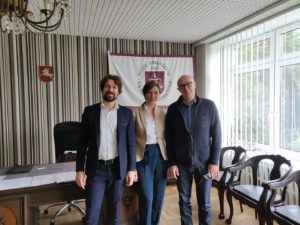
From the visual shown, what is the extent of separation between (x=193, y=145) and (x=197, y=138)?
65 millimetres

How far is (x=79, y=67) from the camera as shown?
391cm

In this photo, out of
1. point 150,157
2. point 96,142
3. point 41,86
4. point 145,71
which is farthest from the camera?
point 145,71

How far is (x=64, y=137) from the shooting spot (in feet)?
10.1

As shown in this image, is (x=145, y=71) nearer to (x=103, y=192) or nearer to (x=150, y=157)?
(x=150, y=157)

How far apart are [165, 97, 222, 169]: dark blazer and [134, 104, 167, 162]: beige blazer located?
5 centimetres

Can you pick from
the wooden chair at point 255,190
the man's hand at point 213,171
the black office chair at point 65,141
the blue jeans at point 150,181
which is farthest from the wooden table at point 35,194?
the wooden chair at point 255,190

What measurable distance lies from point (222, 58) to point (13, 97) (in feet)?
10.0

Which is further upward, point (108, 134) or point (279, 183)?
point (108, 134)

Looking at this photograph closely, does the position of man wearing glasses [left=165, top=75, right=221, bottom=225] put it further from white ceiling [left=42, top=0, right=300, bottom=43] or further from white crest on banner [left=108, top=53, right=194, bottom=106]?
white crest on banner [left=108, top=53, right=194, bottom=106]

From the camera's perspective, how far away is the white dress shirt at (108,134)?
1.88 metres

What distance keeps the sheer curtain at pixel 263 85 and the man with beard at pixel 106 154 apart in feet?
6.52

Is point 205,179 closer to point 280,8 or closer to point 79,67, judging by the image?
point 280,8

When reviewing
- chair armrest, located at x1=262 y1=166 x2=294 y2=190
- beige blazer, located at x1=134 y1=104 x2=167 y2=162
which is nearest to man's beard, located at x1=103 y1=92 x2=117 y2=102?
beige blazer, located at x1=134 y1=104 x2=167 y2=162

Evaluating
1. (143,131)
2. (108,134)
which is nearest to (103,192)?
(108,134)
